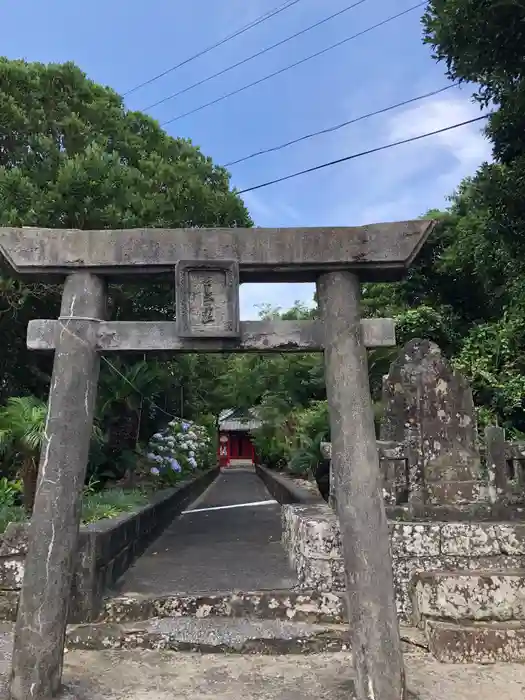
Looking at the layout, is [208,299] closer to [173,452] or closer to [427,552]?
[427,552]

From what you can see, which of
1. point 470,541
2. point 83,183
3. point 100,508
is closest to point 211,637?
point 470,541

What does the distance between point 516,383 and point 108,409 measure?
7355 millimetres

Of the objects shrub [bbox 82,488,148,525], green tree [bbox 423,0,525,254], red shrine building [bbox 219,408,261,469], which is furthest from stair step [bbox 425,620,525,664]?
red shrine building [bbox 219,408,261,469]

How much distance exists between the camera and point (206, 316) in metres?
4.02

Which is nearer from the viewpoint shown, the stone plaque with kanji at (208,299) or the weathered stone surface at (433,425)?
the stone plaque with kanji at (208,299)

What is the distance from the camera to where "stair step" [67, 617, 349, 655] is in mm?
4328

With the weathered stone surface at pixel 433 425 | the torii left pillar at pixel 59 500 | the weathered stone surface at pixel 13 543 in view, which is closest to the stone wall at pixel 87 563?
the weathered stone surface at pixel 13 543

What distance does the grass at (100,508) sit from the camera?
5.89m

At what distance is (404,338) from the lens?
1334 centimetres

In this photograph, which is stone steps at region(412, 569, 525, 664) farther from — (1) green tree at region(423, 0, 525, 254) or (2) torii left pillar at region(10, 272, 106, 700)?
(1) green tree at region(423, 0, 525, 254)

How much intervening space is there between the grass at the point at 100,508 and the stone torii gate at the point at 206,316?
233cm

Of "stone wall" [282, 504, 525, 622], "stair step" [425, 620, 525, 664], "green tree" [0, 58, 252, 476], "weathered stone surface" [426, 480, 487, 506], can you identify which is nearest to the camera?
"stair step" [425, 620, 525, 664]

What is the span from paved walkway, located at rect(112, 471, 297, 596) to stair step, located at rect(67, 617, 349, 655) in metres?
0.35

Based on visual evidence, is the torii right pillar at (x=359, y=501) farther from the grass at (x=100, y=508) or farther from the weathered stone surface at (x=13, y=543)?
the grass at (x=100, y=508)
